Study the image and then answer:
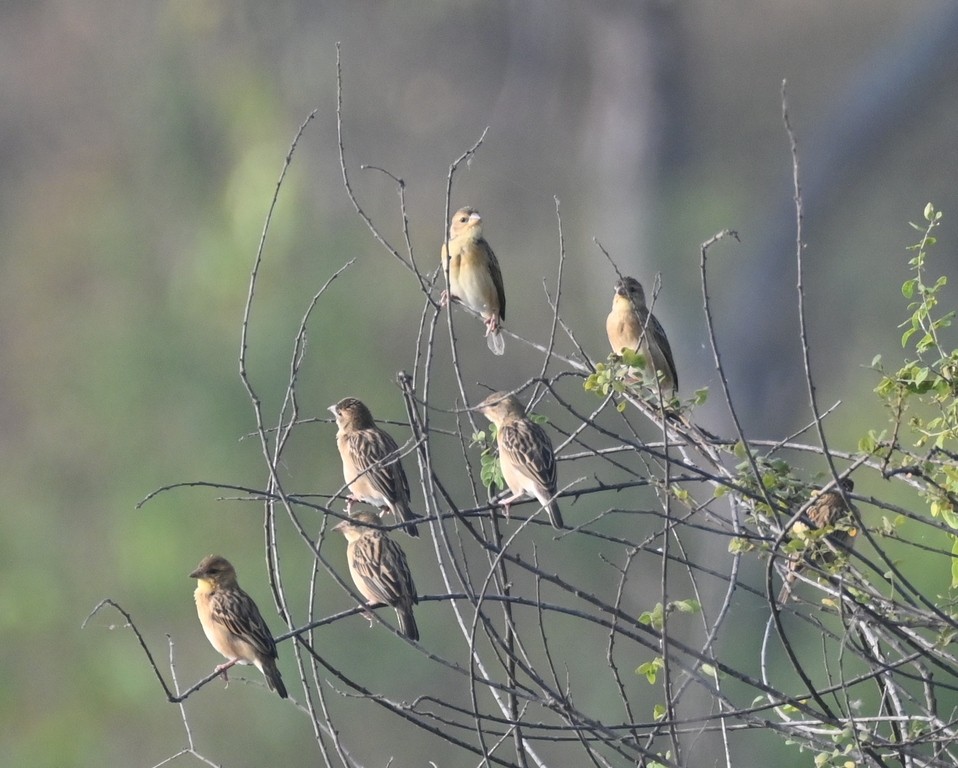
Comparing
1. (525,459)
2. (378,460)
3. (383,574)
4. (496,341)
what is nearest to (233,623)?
(383,574)

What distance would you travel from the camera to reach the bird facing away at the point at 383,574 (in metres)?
6.35

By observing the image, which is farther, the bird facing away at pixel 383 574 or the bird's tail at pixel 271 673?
the bird's tail at pixel 271 673

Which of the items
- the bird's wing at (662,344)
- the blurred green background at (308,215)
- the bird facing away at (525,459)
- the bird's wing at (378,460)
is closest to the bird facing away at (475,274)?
the bird's wing at (662,344)

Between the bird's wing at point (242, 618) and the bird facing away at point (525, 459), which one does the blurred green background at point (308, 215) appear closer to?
the bird's wing at point (242, 618)

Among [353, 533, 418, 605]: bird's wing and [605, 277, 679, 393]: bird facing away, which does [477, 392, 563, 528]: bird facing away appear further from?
[605, 277, 679, 393]: bird facing away

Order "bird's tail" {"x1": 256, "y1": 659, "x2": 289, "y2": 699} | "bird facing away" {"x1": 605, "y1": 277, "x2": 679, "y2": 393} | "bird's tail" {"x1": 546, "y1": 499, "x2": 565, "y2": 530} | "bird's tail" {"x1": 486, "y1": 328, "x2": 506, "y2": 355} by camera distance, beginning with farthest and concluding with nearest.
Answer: "bird's tail" {"x1": 486, "y1": 328, "x2": 506, "y2": 355} < "bird facing away" {"x1": 605, "y1": 277, "x2": 679, "y2": 393} < "bird's tail" {"x1": 256, "y1": 659, "x2": 289, "y2": 699} < "bird's tail" {"x1": 546, "y1": 499, "x2": 565, "y2": 530}

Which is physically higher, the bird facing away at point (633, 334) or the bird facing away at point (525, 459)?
the bird facing away at point (633, 334)

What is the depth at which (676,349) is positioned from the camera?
1842cm

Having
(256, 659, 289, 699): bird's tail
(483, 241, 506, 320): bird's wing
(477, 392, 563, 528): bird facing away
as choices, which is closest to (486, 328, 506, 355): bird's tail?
(483, 241, 506, 320): bird's wing

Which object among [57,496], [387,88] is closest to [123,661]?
[57,496]

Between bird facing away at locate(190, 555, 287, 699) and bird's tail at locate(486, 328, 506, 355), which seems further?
bird's tail at locate(486, 328, 506, 355)

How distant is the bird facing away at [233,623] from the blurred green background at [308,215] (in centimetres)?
1369

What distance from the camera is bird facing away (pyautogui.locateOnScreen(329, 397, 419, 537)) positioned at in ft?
22.3

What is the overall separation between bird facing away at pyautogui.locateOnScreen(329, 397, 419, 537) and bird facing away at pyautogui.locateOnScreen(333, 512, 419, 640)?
142 mm
